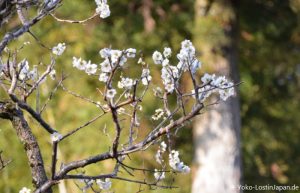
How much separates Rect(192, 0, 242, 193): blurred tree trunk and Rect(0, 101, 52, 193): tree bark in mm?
4469

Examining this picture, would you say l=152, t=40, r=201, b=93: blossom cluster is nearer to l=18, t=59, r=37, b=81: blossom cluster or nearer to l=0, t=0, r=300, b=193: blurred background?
l=18, t=59, r=37, b=81: blossom cluster

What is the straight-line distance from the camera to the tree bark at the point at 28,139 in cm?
278

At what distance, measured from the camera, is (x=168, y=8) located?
786 cm

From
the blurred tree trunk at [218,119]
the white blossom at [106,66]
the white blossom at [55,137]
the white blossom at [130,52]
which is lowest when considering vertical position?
the white blossom at [55,137]

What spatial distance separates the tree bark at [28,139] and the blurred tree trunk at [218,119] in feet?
14.7

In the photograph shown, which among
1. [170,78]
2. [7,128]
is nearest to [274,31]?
[7,128]

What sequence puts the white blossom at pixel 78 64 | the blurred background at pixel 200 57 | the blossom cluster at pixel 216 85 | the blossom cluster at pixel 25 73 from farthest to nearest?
the blurred background at pixel 200 57 → the blossom cluster at pixel 25 73 → the white blossom at pixel 78 64 → the blossom cluster at pixel 216 85

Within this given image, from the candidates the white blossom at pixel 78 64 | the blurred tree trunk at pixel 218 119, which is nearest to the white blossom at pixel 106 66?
the white blossom at pixel 78 64

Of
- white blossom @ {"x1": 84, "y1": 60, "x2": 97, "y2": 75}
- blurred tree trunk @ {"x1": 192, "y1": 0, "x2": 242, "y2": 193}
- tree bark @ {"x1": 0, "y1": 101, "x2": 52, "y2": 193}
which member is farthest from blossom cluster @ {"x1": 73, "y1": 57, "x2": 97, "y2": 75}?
blurred tree trunk @ {"x1": 192, "y1": 0, "x2": 242, "y2": 193}

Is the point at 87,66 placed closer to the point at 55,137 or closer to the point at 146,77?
the point at 146,77

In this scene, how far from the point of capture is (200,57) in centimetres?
718

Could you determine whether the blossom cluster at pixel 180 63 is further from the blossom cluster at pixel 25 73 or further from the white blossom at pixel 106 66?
the blossom cluster at pixel 25 73

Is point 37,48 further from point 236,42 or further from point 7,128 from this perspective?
point 236,42

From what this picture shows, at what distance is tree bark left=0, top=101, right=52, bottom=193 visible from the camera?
Result: 278cm
